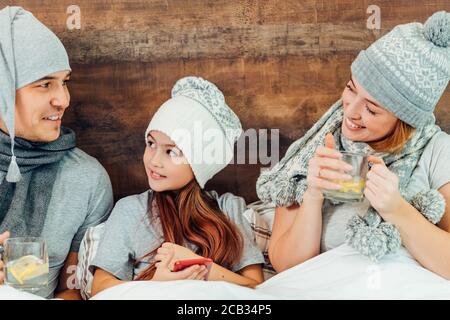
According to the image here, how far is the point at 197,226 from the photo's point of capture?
1.88 m

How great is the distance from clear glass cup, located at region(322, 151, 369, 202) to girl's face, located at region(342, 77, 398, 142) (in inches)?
5.3

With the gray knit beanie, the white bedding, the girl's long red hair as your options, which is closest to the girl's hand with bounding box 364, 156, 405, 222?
the white bedding

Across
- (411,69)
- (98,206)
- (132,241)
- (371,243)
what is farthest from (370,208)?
(98,206)

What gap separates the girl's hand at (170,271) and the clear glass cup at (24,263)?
271mm

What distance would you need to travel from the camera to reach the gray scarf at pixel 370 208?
1643 millimetres

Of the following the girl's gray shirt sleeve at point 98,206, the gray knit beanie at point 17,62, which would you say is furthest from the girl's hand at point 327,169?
the gray knit beanie at point 17,62

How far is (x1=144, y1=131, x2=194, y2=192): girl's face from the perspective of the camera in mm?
1845

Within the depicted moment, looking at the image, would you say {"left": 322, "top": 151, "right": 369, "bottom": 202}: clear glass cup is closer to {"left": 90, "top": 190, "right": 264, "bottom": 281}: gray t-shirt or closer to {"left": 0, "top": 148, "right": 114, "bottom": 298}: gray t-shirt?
{"left": 90, "top": 190, "right": 264, "bottom": 281}: gray t-shirt

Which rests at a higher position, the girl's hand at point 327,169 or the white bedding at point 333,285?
the girl's hand at point 327,169

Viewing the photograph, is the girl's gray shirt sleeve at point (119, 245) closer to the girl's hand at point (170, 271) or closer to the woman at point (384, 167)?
the girl's hand at point (170, 271)

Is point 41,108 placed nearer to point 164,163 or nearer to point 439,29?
point 164,163

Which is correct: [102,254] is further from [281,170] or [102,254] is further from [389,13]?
[389,13]

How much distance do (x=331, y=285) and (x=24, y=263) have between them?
716mm

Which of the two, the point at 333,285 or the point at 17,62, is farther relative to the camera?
the point at 17,62
